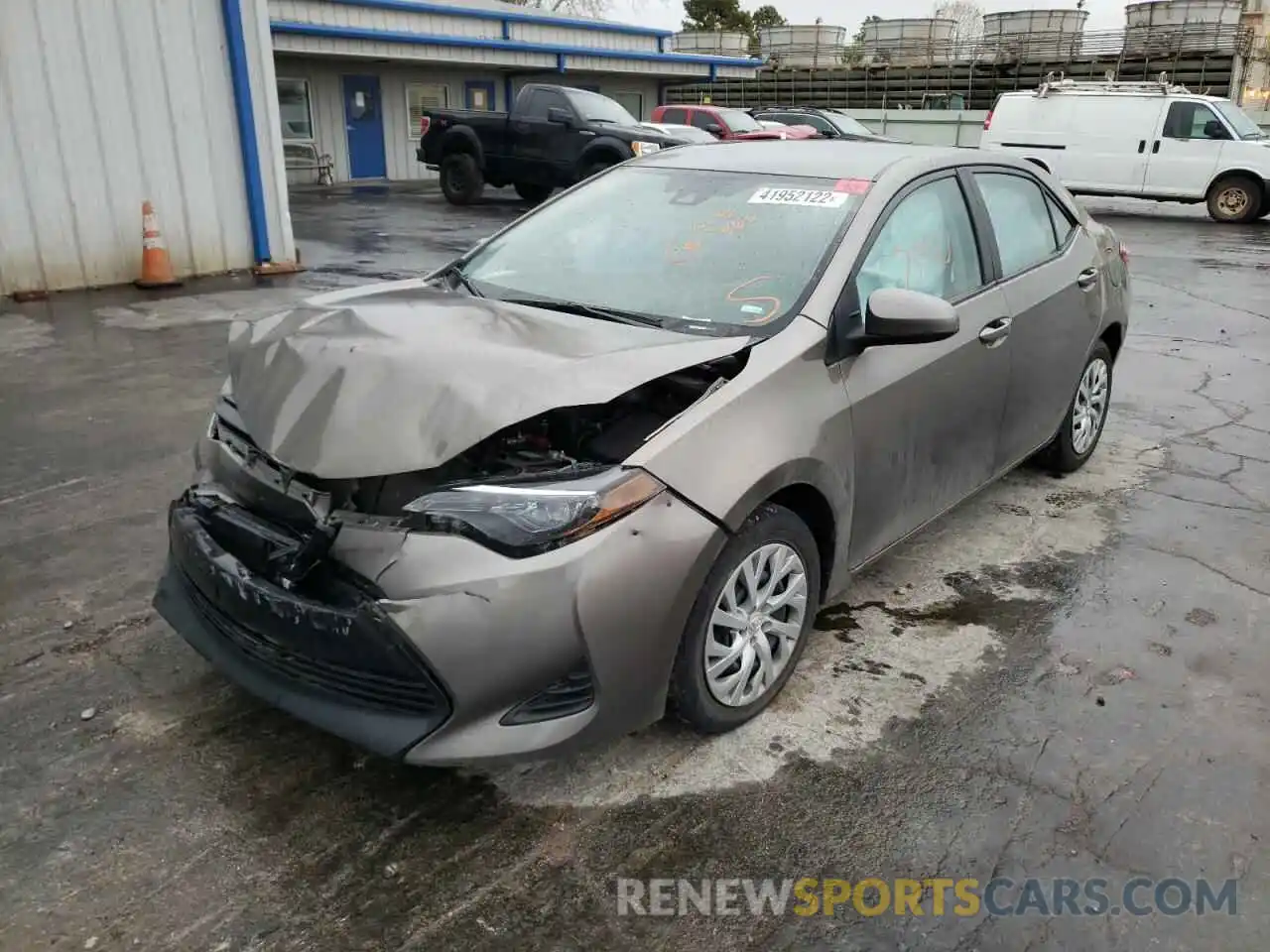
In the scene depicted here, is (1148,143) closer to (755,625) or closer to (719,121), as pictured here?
(719,121)

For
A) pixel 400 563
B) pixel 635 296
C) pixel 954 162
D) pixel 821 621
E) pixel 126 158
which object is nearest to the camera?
Result: pixel 400 563

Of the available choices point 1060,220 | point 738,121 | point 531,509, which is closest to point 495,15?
point 738,121

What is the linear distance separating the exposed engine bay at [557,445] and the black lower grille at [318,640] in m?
0.29

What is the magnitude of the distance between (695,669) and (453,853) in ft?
2.58

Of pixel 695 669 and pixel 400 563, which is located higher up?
pixel 400 563

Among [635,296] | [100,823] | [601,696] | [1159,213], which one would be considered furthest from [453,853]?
[1159,213]

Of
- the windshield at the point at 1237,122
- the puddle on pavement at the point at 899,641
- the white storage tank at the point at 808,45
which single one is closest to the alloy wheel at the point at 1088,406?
the puddle on pavement at the point at 899,641

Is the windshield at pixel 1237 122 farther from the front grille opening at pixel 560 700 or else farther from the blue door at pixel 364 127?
the front grille opening at pixel 560 700

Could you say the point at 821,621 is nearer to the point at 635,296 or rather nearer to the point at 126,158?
the point at 635,296

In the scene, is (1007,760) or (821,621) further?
(821,621)

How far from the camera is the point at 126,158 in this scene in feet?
31.2

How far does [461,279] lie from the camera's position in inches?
156

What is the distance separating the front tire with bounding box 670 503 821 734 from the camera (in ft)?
9.14

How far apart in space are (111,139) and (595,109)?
8.80 meters
